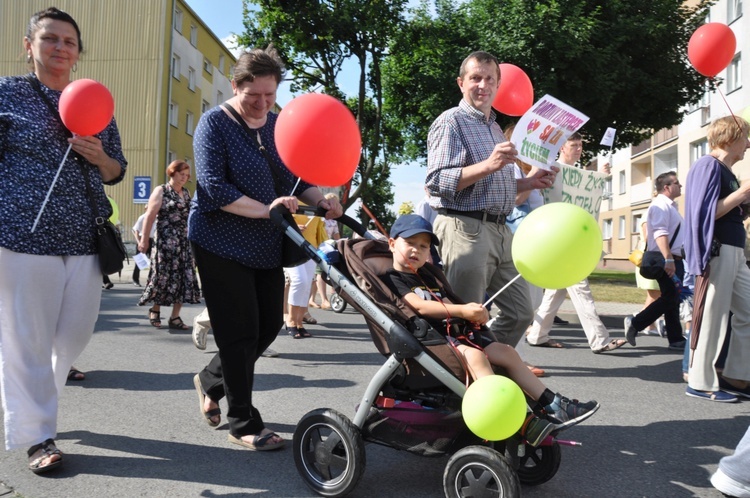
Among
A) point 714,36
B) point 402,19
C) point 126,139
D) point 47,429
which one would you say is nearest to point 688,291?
point 714,36

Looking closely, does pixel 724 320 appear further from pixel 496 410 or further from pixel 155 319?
pixel 155 319

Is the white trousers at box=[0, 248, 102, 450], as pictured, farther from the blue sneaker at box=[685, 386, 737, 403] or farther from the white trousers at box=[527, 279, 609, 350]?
the white trousers at box=[527, 279, 609, 350]

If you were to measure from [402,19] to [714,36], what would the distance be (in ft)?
62.5

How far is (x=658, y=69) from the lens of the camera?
19.2 metres

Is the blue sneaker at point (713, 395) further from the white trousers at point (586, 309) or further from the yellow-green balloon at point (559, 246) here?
the yellow-green balloon at point (559, 246)

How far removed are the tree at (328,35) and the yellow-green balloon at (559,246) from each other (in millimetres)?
20185

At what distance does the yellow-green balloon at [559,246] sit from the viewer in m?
2.65

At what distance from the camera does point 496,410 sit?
249 centimetres

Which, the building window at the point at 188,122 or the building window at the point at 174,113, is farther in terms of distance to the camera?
the building window at the point at 188,122

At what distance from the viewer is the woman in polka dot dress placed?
134 inches

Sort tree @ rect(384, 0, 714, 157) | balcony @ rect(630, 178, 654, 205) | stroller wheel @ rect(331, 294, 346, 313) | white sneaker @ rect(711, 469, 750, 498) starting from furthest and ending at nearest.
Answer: balcony @ rect(630, 178, 654, 205) → tree @ rect(384, 0, 714, 157) → stroller wheel @ rect(331, 294, 346, 313) → white sneaker @ rect(711, 469, 750, 498)

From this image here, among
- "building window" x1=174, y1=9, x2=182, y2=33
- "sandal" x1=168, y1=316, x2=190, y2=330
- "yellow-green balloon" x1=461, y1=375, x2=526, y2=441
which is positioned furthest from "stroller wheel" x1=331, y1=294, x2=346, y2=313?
"building window" x1=174, y1=9, x2=182, y2=33

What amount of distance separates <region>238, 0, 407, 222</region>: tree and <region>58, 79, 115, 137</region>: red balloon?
19532mm

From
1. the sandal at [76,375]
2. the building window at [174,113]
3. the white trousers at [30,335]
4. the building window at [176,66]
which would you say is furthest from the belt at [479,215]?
the building window at [176,66]
